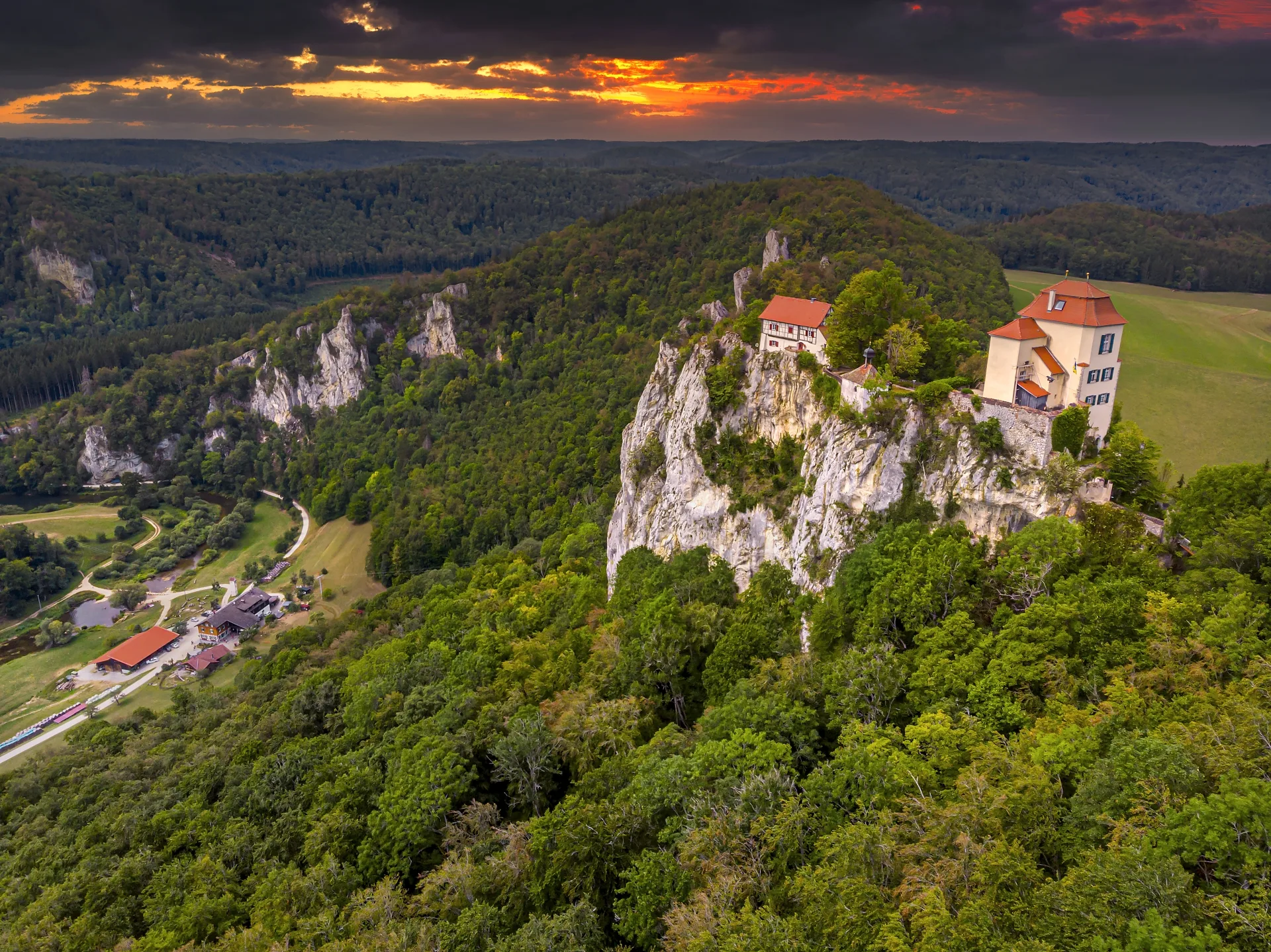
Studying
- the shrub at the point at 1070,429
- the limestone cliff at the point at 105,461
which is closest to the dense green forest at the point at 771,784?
the shrub at the point at 1070,429

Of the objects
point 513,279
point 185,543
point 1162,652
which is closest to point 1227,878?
point 1162,652

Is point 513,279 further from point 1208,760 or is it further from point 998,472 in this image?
point 1208,760

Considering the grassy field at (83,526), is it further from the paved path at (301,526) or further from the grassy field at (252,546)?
the paved path at (301,526)

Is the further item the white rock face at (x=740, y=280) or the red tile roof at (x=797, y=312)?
the white rock face at (x=740, y=280)

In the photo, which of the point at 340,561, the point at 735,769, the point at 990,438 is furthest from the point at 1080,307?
the point at 340,561

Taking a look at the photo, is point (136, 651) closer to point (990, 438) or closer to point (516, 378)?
point (516, 378)

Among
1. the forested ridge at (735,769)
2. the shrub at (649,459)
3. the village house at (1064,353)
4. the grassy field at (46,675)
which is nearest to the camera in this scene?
the forested ridge at (735,769)
